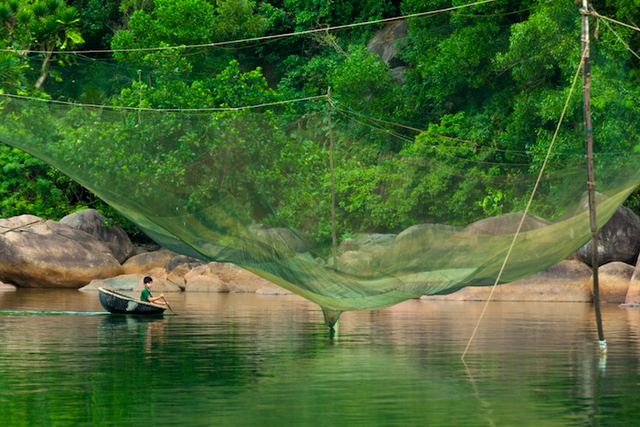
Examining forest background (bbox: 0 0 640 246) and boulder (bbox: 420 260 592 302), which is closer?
forest background (bbox: 0 0 640 246)

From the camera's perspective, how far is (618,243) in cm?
2317

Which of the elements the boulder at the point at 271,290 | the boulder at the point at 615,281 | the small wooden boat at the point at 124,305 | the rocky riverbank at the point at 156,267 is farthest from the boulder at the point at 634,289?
the small wooden boat at the point at 124,305

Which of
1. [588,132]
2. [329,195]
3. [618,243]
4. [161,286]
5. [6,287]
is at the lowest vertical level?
[161,286]

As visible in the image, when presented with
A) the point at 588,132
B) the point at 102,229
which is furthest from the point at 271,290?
the point at 588,132

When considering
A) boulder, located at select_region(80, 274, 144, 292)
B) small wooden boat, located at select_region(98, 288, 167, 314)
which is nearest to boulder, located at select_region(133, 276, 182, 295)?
boulder, located at select_region(80, 274, 144, 292)

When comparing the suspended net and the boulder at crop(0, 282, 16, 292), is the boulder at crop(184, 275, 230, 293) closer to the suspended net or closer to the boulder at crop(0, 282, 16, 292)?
the boulder at crop(0, 282, 16, 292)

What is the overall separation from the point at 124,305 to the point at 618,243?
1371 cm

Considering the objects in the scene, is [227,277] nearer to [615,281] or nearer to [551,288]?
[551,288]

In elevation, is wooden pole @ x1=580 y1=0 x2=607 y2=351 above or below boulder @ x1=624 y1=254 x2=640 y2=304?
above

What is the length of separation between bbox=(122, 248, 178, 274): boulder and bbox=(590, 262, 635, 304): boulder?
13.6 metres

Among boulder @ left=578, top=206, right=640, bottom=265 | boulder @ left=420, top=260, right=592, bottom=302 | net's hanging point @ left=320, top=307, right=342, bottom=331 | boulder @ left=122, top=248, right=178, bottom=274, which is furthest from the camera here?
boulder @ left=122, top=248, right=178, bottom=274

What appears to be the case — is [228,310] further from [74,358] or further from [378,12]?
[378,12]

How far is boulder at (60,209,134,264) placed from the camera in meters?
28.7

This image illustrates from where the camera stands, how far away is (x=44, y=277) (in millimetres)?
26016
